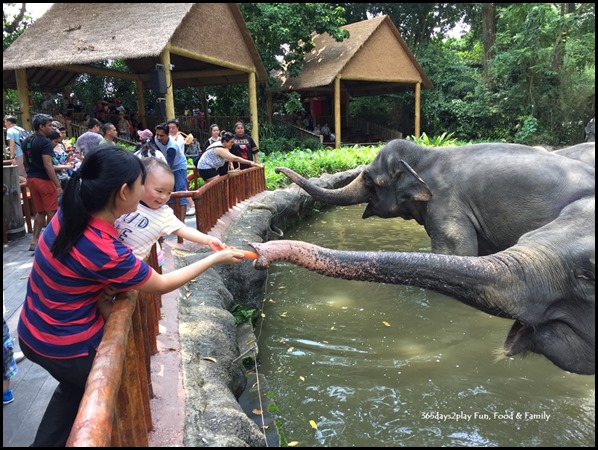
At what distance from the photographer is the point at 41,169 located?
19.3 ft

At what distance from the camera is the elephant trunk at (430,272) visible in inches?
96.7

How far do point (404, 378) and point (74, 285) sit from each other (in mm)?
3204

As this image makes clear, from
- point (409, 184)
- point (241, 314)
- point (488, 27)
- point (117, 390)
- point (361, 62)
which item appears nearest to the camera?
point (117, 390)

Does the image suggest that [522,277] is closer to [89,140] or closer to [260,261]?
[260,261]

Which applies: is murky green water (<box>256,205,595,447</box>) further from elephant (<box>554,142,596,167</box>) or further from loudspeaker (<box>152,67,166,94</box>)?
loudspeaker (<box>152,67,166,94</box>)

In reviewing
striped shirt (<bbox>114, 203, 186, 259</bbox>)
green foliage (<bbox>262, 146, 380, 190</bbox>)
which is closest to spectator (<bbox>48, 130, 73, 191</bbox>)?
striped shirt (<bbox>114, 203, 186, 259</bbox>)

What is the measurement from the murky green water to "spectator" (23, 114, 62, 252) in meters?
3.00

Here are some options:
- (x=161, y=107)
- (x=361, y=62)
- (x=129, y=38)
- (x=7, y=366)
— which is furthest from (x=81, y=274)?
(x=361, y=62)

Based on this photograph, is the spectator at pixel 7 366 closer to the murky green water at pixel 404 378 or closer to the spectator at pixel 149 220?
the spectator at pixel 149 220

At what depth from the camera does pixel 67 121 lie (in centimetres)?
1361

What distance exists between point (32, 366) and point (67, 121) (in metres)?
11.7

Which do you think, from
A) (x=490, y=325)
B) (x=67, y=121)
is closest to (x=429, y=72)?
(x=67, y=121)

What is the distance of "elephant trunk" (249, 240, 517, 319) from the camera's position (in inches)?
96.7

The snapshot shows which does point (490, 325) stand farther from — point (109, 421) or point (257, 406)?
point (109, 421)
